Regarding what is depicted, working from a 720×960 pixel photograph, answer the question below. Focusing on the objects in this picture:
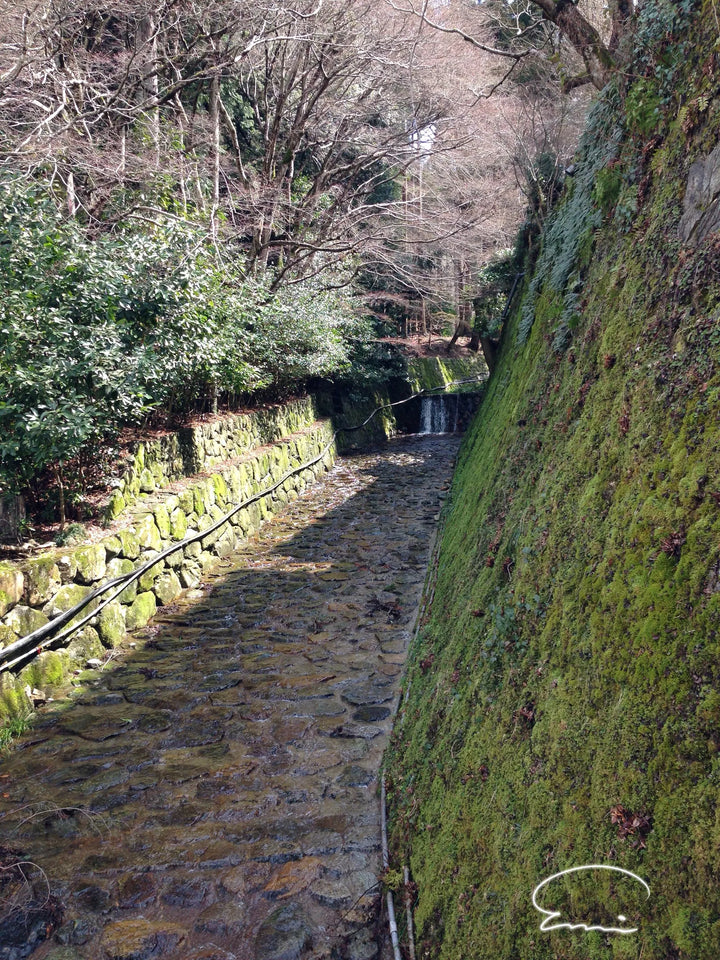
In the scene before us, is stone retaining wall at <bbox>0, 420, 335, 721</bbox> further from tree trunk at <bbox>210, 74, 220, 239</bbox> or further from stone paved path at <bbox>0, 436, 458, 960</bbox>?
tree trunk at <bbox>210, 74, 220, 239</bbox>

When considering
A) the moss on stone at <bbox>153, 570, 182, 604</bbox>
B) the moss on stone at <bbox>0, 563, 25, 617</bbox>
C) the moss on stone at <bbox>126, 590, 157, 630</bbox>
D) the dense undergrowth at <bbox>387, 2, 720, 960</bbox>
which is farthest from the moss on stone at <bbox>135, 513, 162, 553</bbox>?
the dense undergrowth at <bbox>387, 2, 720, 960</bbox>

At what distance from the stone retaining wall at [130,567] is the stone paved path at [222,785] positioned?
0.30m

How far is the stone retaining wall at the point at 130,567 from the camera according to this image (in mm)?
5457

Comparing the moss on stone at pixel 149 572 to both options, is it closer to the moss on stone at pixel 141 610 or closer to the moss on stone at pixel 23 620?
the moss on stone at pixel 141 610

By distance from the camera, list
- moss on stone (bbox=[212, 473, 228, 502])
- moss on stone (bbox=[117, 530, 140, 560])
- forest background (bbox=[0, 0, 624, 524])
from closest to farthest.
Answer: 1. forest background (bbox=[0, 0, 624, 524])
2. moss on stone (bbox=[117, 530, 140, 560])
3. moss on stone (bbox=[212, 473, 228, 502])

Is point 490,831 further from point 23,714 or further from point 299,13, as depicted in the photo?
point 299,13

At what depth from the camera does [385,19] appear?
42.5 ft

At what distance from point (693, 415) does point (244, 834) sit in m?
3.53

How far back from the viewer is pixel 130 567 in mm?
7207

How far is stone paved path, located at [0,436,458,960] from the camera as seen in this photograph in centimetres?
320

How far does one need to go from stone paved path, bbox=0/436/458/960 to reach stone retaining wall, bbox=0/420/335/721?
30cm

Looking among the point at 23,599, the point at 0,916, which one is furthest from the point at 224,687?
the point at 0,916

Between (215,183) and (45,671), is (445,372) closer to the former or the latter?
(215,183)

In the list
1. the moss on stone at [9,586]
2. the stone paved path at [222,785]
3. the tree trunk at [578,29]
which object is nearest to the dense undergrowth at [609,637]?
the stone paved path at [222,785]
